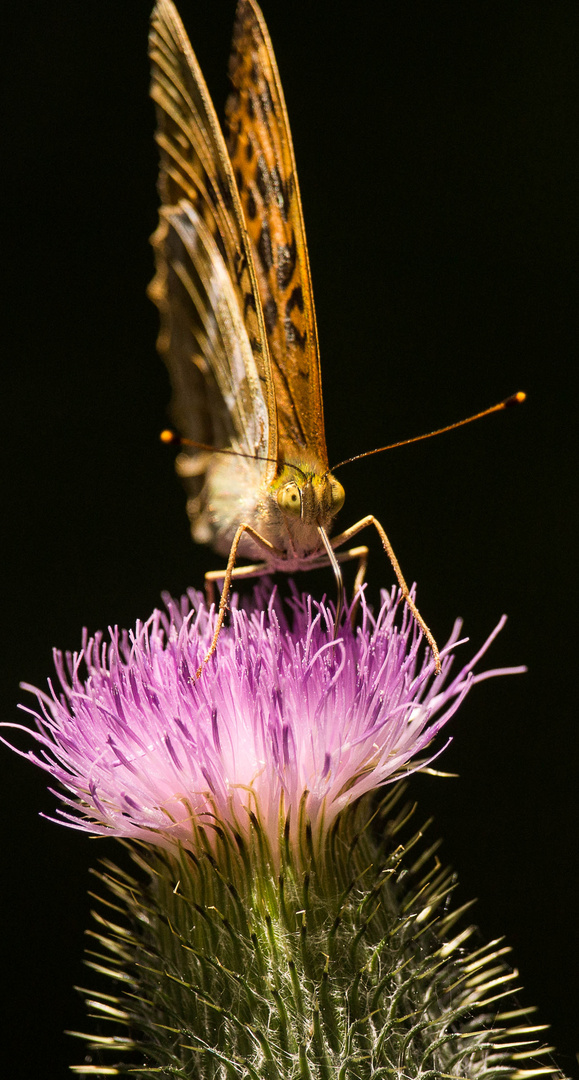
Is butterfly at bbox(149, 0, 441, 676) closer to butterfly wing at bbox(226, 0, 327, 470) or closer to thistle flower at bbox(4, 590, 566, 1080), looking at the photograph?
butterfly wing at bbox(226, 0, 327, 470)

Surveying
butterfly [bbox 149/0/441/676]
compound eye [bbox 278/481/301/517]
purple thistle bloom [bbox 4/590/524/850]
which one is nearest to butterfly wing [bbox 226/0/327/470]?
butterfly [bbox 149/0/441/676]

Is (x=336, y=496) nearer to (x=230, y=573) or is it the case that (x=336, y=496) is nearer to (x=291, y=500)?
(x=291, y=500)

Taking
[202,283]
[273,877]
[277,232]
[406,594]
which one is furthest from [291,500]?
[202,283]

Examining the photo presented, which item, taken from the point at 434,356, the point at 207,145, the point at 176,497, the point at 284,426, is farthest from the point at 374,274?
the point at 284,426

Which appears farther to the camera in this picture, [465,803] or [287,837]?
[465,803]

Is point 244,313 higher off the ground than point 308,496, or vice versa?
point 244,313

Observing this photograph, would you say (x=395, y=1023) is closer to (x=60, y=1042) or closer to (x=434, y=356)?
(x=60, y=1042)
